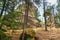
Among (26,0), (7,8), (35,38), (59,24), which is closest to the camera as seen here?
(7,8)

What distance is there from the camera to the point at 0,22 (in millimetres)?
8617

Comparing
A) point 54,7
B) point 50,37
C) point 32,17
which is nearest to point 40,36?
point 50,37

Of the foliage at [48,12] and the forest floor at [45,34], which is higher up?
the foliage at [48,12]

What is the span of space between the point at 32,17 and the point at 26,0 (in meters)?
7.59

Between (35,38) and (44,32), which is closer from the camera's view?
(35,38)

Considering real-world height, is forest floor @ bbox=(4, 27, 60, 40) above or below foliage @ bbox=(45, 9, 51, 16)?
below

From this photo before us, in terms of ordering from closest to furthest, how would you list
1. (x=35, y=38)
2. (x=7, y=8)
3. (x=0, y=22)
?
(x=0, y=22)
(x=7, y=8)
(x=35, y=38)

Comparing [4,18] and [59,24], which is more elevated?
[4,18]

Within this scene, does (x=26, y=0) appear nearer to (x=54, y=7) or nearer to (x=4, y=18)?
(x=4, y=18)

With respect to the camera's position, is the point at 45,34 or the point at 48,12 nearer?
the point at 45,34

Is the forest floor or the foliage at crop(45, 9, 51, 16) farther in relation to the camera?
the foliage at crop(45, 9, 51, 16)

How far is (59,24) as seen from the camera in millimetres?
18281

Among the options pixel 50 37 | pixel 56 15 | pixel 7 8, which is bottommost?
Result: pixel 50 37

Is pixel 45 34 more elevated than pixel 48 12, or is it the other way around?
pixel 48 12
